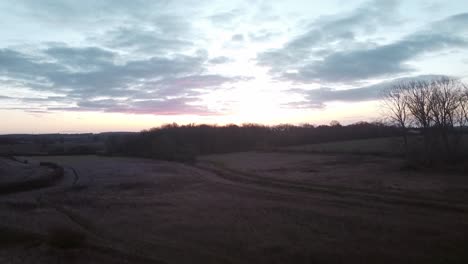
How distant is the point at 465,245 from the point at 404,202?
7391 mm

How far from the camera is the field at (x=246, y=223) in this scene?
35.9 feet

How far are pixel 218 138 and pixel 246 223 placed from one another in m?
68.4

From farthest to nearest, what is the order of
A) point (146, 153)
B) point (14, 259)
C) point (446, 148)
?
point (146, 153), point (446, 148), point (14, 259)

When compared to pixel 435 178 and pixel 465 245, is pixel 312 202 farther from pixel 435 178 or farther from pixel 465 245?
pixel 435 178

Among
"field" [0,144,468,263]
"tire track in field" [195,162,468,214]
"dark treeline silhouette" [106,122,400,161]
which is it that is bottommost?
"field" [0,144,468,263]

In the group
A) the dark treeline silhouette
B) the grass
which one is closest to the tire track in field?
the grass

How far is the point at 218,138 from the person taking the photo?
83250 millimetres

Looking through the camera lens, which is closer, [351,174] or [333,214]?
[333,214]

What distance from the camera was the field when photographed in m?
11.0

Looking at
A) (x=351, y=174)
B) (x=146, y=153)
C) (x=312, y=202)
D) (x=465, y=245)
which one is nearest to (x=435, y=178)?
(x=351, y=174)

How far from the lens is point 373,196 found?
20.3 metres

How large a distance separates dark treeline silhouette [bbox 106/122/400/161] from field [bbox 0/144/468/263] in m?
41.6

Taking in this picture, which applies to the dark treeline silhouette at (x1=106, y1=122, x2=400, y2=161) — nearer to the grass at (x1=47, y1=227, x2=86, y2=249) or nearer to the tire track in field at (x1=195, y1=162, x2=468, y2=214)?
the tire track in field at (x1=195, y1=162, x2=468, y2=214)

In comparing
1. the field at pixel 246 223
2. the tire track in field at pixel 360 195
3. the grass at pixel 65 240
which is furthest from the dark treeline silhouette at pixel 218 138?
the grass at pixel 65 240
